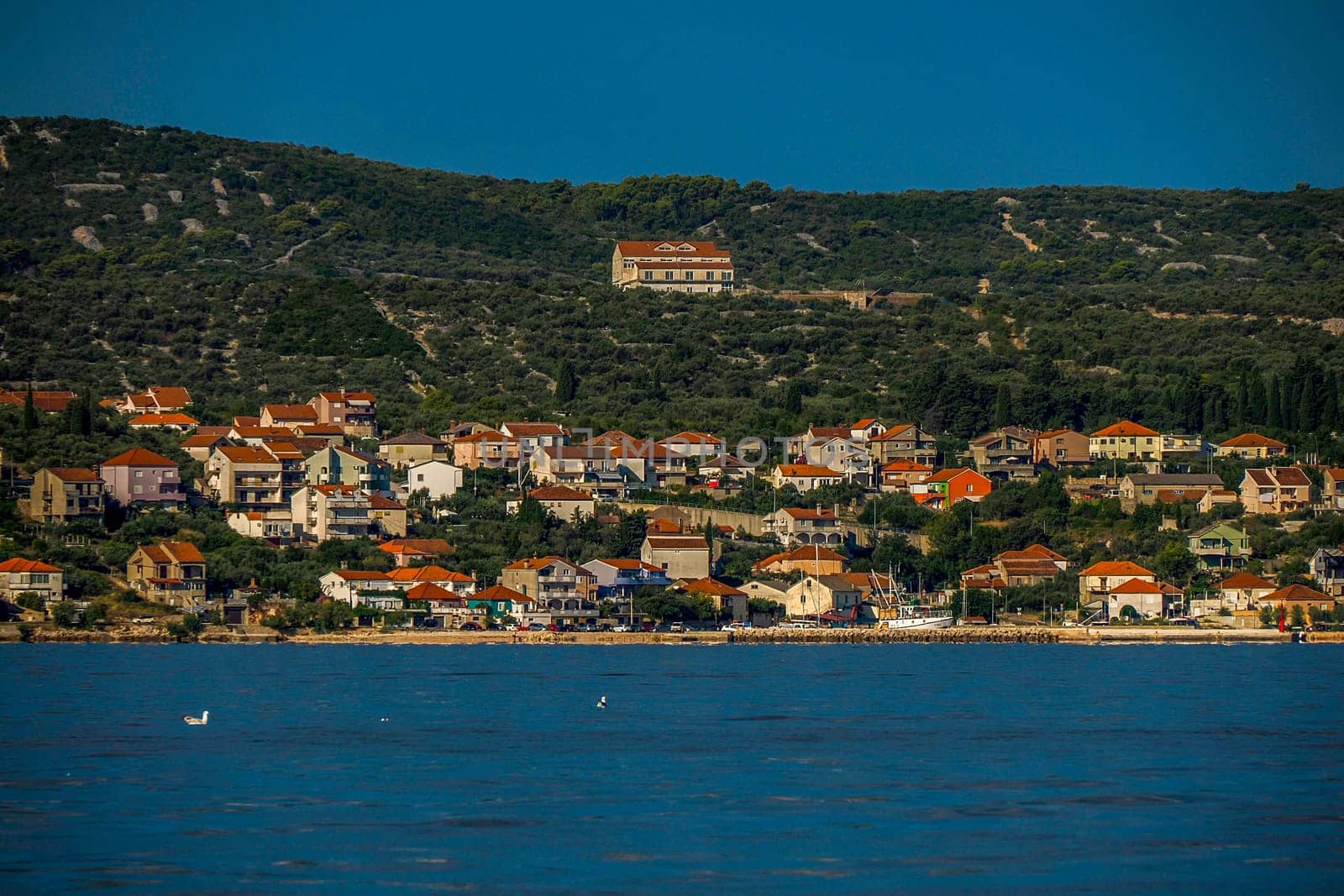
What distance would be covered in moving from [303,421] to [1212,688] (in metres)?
42.9

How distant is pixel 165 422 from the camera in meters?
80.8

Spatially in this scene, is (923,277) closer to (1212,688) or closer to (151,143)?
(151,143)

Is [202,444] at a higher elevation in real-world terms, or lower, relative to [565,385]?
lower

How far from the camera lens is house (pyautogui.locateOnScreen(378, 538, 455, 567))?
217ft

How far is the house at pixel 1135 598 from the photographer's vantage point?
6581cm

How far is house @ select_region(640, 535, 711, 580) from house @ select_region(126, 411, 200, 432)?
2159 centimetres

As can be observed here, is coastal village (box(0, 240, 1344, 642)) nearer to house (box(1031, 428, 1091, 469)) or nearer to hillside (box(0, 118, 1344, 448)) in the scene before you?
house (box(1031, 428, 1091, 469))

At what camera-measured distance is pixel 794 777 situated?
30719 mm

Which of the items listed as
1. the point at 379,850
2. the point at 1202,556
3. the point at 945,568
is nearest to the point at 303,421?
the point at 945,568

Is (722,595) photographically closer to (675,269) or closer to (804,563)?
(804,563)

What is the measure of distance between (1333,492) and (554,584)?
2676 centimetres

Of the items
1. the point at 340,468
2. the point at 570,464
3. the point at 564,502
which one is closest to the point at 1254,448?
the point at 570,464

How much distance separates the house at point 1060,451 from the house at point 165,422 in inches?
1229

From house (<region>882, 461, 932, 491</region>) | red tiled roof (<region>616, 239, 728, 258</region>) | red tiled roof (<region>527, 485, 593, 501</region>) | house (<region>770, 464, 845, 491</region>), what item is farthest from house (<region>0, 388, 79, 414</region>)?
red tiled roof (<region>616, 239, 728, 258</region>)
